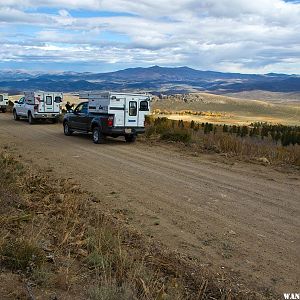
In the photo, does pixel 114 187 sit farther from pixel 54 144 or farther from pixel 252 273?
pixel 54 144

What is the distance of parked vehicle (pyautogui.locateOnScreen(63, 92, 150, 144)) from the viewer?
18.1 meters

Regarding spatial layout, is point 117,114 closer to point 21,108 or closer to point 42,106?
point 42,106

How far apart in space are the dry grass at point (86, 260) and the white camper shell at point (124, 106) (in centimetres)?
1025

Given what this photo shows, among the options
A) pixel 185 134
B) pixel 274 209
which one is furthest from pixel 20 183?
pixel 185 134

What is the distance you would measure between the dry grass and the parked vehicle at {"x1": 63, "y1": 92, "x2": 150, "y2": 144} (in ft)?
33.5

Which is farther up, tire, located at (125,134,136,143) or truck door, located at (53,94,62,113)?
truck door, located at (53,94,62,113)

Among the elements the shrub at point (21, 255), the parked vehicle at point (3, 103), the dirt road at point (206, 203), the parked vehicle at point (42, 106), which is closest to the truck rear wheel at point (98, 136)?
the dirt road at point (206, 203)

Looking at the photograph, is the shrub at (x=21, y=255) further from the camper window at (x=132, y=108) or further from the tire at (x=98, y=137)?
the camper window at (x=132, y=108)

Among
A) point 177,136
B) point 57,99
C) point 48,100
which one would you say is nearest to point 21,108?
point 48,100

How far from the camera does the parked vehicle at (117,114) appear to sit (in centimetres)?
1806

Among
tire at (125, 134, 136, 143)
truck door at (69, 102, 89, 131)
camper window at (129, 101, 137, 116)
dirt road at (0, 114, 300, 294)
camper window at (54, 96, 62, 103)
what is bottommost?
dirt road at (0, 114, 300, 294)

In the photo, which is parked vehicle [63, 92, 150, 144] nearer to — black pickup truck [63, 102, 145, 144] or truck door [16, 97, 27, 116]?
black pickup truck [63, 102, 145, 144]

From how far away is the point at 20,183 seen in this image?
9320 millimetres

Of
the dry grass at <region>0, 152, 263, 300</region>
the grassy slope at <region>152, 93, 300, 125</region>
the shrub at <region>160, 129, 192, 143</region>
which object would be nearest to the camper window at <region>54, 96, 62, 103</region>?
the shrub at <region>160, 129, 192, 143</region>
